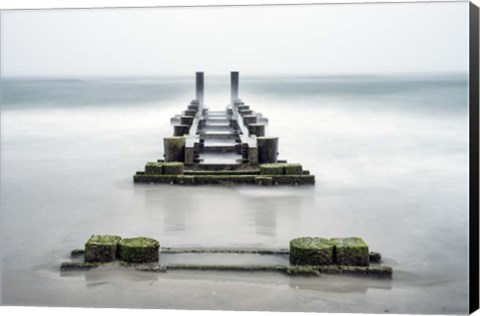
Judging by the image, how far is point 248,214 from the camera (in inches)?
432

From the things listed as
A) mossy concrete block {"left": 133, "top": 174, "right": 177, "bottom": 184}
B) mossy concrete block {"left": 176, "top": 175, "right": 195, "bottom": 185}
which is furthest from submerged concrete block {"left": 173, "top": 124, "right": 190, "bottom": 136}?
mossy concrete block {"left": 176, "top": 175, "right": 195, "bottom": 185}

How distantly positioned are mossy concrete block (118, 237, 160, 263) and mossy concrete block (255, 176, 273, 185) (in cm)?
542

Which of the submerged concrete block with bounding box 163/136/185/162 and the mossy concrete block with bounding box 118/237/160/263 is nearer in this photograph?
the mossy concrete block with bounding box 118/237/160/263

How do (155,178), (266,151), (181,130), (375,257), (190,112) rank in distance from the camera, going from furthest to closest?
(190,112)
(181,130)
(266,151)
(155,178)
(375,257)

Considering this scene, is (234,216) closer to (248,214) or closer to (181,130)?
(248,214)

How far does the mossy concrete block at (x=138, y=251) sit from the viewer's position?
8094mm

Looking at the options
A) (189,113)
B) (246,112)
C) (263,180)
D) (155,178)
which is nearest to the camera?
(263,180)

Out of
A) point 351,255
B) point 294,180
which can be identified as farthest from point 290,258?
point 294,180

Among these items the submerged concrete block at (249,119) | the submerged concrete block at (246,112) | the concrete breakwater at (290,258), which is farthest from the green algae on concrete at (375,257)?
the submerged concrete block at (246,112)

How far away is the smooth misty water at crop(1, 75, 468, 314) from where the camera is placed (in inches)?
290

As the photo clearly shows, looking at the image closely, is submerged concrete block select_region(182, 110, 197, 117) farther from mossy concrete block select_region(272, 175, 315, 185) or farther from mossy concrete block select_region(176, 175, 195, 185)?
mossy concrete block select_region(272, 175, 315, 185)

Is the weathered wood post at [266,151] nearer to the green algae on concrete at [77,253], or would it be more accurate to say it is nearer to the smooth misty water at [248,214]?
the smooth misty water at [248,214]

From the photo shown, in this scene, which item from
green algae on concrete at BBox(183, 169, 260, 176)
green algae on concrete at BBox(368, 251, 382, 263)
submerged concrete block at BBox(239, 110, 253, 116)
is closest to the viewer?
green algae on concrete at BBox(368, 251, 382, 263)

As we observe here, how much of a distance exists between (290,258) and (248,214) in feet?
9.54
